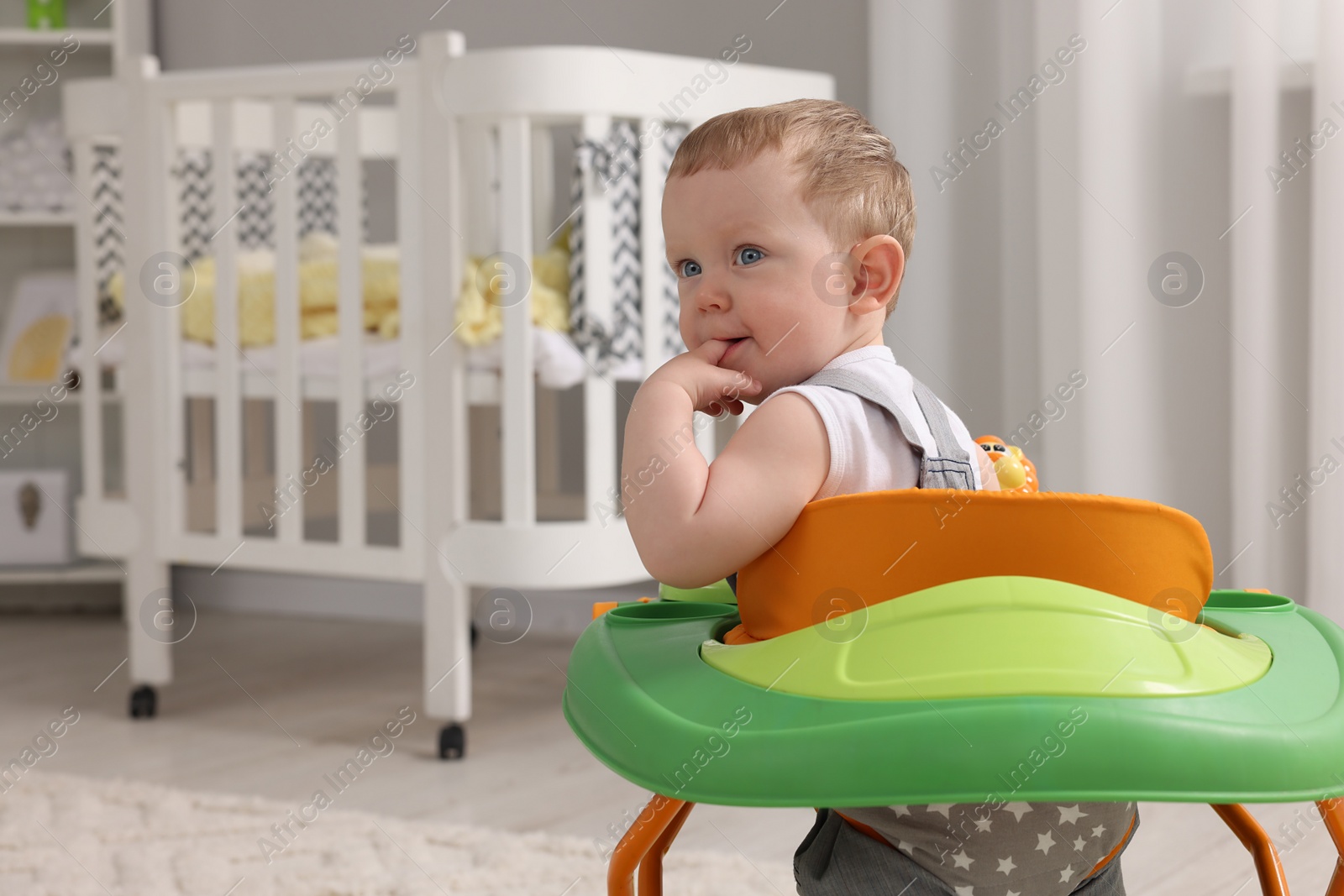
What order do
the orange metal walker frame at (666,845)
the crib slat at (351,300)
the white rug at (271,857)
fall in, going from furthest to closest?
the crib slat at (351,300) < the white rug at (271,857) < the orange metal walker frame at (666,845)

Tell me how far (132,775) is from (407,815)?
41 centimetres

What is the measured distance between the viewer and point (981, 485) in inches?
27.7

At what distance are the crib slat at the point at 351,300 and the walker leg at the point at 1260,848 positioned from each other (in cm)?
122

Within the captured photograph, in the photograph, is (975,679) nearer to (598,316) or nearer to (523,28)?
(598,316)

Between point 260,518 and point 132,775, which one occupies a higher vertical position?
point 260,518

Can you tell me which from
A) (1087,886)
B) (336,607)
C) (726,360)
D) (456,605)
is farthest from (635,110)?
(336,607)

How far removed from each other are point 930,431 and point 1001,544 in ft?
0.36

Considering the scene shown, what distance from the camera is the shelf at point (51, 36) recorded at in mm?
2629

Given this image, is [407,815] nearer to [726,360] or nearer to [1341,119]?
[726,360]

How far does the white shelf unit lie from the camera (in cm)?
263

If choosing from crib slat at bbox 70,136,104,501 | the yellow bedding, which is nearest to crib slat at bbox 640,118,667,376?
the yellow bedding

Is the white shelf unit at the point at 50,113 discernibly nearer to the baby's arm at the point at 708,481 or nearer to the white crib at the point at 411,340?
the white crib at the point at 411,340

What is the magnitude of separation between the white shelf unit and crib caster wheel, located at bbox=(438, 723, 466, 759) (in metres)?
1.35

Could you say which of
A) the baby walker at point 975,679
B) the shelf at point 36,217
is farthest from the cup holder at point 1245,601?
the shelf at point 36,217
